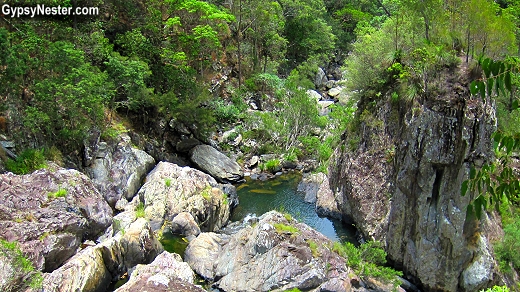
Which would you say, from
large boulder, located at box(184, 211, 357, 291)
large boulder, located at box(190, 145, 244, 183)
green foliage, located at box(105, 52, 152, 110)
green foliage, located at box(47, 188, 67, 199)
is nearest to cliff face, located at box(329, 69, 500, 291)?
large boulder, located at box(184, 211, 357, 291)

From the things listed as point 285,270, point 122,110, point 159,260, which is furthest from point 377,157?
point 122,110

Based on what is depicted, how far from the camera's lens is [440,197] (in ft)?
52.1

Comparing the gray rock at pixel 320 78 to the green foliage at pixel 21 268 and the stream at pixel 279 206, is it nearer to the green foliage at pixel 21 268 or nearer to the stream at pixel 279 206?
the stream at pixel 279 206

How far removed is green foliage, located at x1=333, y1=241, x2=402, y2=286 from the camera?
52.4 feet

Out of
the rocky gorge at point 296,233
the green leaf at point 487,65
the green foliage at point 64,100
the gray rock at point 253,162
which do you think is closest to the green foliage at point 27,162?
the green foliage at point 64,100

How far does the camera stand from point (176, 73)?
1256 inches

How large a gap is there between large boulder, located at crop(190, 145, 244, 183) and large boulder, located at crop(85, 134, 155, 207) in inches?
221

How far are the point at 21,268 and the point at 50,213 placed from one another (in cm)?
360

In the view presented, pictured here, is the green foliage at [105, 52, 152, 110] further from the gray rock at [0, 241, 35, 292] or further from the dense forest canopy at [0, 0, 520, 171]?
the gray rock at [0, 241, 35, 292]

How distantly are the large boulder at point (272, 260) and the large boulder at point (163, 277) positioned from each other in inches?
71.8

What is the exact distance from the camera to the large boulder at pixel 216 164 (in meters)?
30.0

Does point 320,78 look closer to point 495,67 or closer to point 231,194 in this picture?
point 231,194

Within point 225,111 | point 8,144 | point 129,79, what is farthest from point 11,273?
point 225,111

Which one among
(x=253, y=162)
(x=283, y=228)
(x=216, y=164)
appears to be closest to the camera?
(x=283, y=228)
